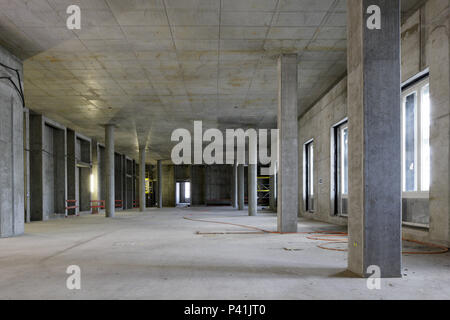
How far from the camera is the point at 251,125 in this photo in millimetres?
22984

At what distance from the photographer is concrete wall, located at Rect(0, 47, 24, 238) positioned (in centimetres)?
1063

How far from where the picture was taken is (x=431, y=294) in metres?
4.14

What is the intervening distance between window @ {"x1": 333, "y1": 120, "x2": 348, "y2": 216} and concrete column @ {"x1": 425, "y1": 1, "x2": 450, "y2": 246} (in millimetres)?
6939

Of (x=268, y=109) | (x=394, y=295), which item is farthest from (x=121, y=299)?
(x=268, y=109)

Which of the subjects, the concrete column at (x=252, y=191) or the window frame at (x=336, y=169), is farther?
the concrete column at (x=252, y=191)

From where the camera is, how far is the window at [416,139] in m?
9.15

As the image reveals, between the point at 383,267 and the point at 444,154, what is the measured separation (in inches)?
158

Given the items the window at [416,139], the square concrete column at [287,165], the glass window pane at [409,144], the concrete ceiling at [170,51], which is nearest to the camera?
the concrete ceiling at [170,51]

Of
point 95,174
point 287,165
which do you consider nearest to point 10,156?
point 287,165

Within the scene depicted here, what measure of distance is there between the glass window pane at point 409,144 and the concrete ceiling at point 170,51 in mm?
2818

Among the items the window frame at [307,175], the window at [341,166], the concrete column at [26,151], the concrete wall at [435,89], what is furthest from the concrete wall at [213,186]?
the concrete wall at [435,89]

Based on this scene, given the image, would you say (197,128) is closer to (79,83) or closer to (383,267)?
(79,83)

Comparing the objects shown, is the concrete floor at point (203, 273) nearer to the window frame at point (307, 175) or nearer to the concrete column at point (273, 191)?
the window frame at point (307, 175)

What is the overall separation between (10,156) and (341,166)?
1275 cm
